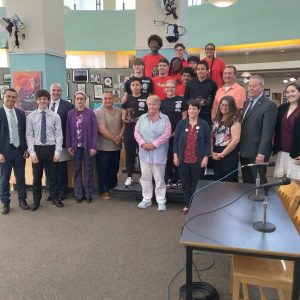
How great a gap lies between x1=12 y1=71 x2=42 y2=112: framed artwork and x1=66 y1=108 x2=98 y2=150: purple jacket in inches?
60.7

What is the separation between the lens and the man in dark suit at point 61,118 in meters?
4.61

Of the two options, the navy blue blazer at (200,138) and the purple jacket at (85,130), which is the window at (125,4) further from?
the navy blue blazer at (200,138)

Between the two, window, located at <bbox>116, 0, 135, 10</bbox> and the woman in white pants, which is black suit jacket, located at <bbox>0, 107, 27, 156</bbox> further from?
window, located at <bbox>116, 0, 135, 10</bbox>

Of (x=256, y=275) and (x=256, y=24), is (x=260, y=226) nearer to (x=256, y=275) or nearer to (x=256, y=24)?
(x=256, y=275)

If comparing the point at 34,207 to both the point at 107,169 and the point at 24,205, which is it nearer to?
the point at 24,205

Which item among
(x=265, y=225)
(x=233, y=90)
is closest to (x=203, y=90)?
(x=233, y=90)

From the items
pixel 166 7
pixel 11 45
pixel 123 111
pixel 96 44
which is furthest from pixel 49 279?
pixel 96 44

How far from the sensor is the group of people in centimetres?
359

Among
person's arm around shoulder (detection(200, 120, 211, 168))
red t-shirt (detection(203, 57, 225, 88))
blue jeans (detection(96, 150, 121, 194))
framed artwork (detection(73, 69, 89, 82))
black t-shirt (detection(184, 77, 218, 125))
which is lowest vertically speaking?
blue jeans (detection(96, 150, 121, 194))

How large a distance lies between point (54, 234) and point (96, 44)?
1035 centimetres

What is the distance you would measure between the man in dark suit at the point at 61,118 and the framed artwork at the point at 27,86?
1234 mm

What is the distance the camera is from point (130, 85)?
4676 millimetres

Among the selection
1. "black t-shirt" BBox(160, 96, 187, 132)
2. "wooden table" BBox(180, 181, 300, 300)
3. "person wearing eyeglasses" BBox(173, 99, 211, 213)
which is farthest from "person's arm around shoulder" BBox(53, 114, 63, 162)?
"wooden table" BBox(180, 181, 300, 300)

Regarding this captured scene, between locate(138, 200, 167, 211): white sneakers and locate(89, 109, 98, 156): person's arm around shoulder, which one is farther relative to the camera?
locate(89, 109, 98, 156): person's arm around shoulder
